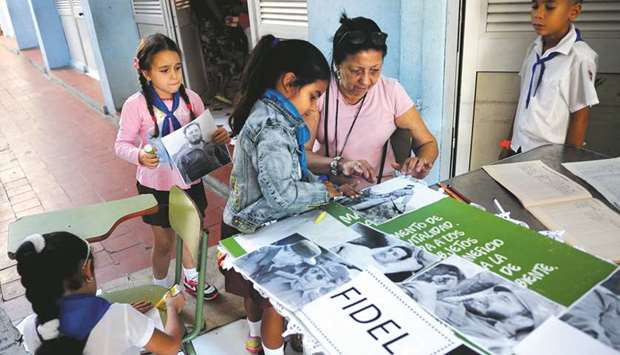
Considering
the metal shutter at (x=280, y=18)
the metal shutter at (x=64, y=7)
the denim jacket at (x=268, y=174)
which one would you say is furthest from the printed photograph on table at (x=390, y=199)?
the metal shutter at (x=64, y=7)

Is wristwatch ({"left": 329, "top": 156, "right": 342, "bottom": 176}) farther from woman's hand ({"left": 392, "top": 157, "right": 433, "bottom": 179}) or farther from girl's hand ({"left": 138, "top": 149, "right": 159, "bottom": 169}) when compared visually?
girl's hand ({"left": 138, "top": 149, "right": 159, "bottom": 169})

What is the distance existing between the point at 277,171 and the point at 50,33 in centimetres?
902

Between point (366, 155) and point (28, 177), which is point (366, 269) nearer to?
point (366, 155)

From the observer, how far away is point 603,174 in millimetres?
1492

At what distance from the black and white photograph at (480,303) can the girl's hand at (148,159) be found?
4.24ft

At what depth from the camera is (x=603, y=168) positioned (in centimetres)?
153

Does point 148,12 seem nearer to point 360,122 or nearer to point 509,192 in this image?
point 360,122

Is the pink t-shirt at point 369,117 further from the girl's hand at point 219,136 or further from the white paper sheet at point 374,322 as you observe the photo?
the white paper sheet at point 374,322

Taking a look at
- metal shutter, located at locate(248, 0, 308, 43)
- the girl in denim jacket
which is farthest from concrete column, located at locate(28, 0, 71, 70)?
the girl in denim jacket

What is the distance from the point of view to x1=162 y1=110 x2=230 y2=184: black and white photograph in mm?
1881

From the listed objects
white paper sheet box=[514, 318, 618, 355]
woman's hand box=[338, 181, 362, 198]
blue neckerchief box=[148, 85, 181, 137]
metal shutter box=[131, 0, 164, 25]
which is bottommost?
white paper sheet box=[514, 318, 618, 355]

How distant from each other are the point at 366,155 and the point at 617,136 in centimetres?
119

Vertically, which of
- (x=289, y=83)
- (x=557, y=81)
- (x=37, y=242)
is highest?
(x=289, y=83)

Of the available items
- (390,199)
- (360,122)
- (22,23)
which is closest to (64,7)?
(22,23)
